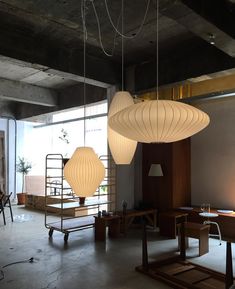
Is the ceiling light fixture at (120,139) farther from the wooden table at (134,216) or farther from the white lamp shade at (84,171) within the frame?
the wooden table at (134,216)

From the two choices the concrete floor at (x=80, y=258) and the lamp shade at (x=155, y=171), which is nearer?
the concrete floor at (x=80, y=258)

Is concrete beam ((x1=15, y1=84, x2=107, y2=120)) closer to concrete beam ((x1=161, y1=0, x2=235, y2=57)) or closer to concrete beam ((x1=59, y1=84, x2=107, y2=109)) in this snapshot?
concrete beam ((x1=59, y1=84, x2=107, y2=109))

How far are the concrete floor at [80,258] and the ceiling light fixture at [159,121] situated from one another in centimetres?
212

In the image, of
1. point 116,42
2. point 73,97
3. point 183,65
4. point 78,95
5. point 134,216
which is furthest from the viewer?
point 73,97

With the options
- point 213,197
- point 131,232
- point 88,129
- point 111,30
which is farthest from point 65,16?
point 88,129

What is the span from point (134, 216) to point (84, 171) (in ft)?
12.1

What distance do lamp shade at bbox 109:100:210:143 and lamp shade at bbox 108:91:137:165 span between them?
495mm

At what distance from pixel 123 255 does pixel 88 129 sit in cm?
530

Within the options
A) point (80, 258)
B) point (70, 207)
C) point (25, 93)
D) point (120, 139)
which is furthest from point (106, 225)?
point (25, 93)

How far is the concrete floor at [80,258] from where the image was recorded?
3559 millimetres

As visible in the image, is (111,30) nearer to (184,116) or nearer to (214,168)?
(184,116)

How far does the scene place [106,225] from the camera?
5.60 meters

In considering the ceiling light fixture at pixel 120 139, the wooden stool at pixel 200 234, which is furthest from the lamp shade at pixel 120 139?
the wooden stool at pixel 200 234

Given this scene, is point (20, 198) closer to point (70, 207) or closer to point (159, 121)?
point (70, 207)
